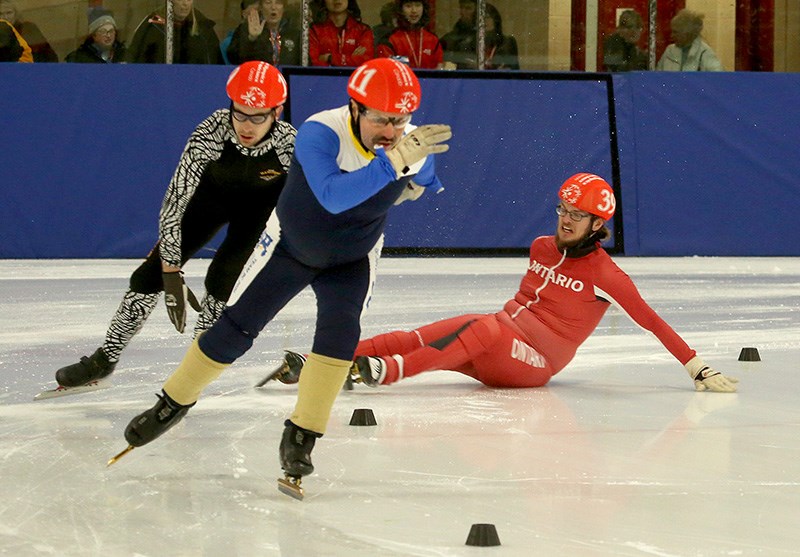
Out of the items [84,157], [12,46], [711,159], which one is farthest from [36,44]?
[711,159]

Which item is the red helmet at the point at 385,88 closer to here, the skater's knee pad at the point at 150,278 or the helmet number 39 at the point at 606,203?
the skater's knee pad at the point at 150,278

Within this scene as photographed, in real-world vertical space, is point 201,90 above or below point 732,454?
above

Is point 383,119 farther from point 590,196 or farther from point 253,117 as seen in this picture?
point 590,196

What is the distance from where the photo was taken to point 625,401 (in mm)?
4668

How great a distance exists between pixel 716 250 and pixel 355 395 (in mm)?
6941

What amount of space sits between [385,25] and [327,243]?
296 inches

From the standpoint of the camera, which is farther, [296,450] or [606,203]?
[606,203]

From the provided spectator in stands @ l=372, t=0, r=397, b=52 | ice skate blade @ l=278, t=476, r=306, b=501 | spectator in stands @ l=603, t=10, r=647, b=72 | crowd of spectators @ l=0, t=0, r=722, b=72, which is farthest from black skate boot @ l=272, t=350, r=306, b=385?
spectator in stands @ l=603, t=10, r=647, b=72

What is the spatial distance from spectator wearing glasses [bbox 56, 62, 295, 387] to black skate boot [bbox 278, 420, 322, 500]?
133cm

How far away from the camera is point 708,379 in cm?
480

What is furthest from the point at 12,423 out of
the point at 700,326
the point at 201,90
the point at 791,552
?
the point at 201,90

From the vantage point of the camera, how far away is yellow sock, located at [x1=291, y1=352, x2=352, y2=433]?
3297mm

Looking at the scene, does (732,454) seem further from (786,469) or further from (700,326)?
(700,326)

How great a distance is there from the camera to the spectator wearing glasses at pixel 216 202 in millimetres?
4488
